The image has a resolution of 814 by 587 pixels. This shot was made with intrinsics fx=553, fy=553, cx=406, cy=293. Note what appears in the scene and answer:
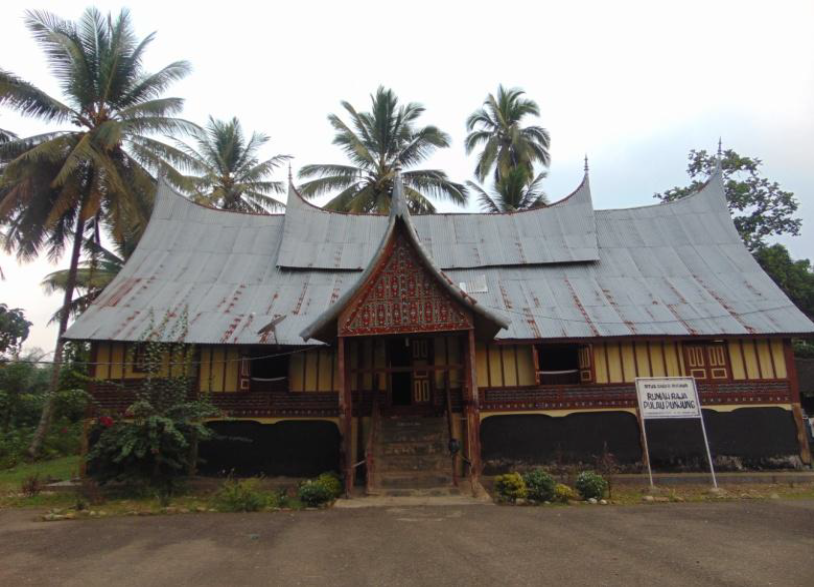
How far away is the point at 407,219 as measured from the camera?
11125mm

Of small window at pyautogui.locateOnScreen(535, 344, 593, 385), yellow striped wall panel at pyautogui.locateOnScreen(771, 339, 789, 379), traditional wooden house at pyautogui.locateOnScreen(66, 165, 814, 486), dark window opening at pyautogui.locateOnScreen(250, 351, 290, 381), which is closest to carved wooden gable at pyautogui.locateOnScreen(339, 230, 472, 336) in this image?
traditional wooden house at pyautogui.locateOnScreen(66, 165, 814, 486)

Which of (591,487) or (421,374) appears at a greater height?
(421,374)

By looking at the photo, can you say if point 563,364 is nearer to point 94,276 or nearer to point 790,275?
point 790,275

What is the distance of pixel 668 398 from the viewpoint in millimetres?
11531

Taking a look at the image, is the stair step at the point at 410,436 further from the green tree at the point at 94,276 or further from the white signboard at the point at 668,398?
the green tree at the point at 94,276

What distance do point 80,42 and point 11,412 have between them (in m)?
13.8

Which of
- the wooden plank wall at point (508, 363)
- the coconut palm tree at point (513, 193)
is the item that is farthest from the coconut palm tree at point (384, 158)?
the wooden plank wall at point (508, 363)

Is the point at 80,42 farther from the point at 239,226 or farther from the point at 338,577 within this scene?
→ the point at 338,577

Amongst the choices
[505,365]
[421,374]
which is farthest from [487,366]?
[421,374]

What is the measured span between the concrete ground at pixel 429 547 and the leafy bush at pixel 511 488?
59 cm

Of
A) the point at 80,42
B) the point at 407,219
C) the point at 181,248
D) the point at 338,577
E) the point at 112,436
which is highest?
the point at 80,42

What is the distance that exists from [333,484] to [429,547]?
440 centimetres

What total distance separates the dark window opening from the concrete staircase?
9.25 feet

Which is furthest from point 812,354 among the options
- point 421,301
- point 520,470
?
point 421,301
